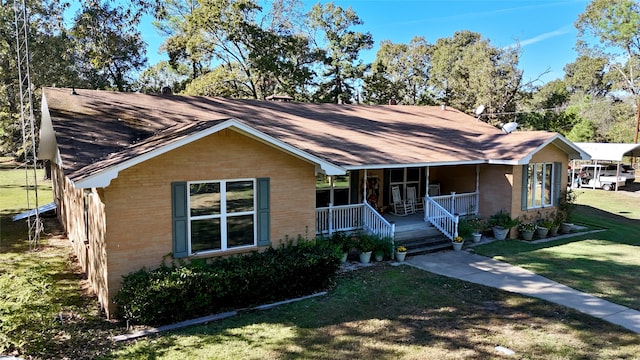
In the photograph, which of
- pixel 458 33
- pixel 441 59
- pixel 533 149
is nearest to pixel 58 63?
pixel 533 149

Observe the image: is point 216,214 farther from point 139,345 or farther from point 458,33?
point 458,33

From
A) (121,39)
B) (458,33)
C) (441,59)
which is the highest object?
(458,33)

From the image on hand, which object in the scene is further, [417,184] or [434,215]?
[417,184]

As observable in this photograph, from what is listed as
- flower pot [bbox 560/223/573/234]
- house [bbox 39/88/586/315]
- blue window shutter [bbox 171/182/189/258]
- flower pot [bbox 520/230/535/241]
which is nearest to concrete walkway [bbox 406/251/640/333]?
house [bbox 39/88/586/315]

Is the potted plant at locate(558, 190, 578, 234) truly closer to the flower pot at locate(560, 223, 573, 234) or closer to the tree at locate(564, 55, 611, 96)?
the flower pot at locate(560, 223, 573, 234)

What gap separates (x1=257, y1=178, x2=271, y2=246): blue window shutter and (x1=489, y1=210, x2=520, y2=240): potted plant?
882 cm

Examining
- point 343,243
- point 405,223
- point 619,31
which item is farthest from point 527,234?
point 619,31

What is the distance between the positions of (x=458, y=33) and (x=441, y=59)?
15325mm

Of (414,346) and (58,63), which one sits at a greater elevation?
(58,63)

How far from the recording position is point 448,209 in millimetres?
15305

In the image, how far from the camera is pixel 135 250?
335 inches

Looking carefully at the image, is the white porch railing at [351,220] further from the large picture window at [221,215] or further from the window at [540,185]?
the window at [540,185]

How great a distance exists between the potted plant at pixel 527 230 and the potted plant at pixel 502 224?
354mm

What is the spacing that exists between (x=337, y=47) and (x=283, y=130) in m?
22.5
